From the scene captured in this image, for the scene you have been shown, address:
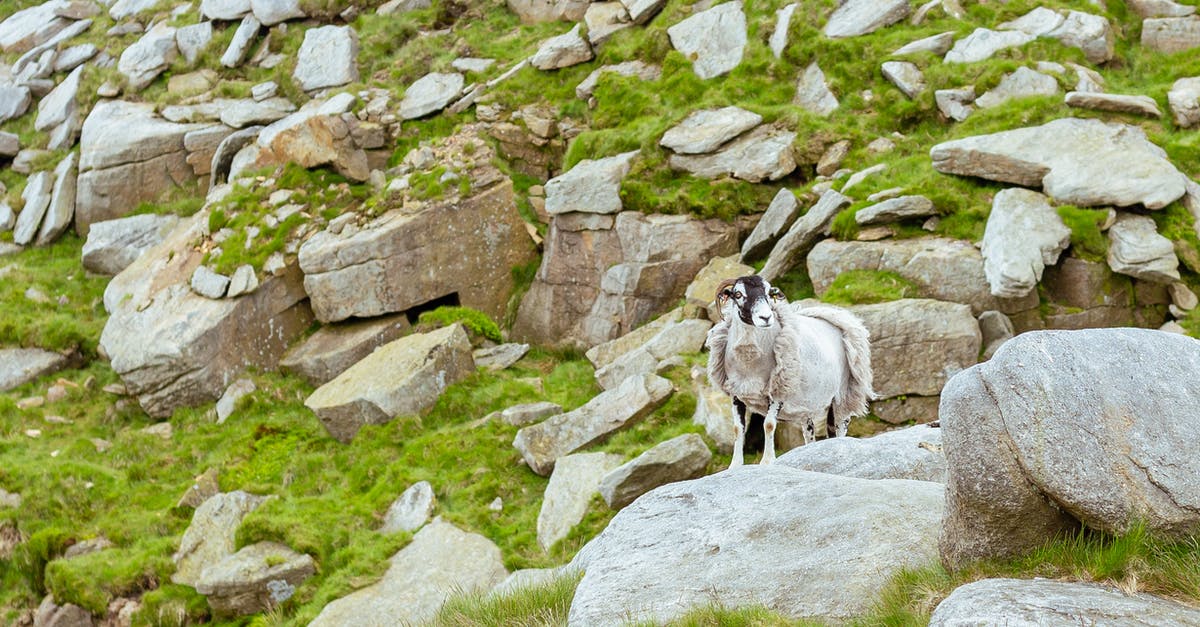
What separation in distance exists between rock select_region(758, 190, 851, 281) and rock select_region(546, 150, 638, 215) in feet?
15.0

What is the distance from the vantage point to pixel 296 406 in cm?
2216

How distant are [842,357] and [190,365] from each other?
16178 millimetres

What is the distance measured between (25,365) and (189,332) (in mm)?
5305

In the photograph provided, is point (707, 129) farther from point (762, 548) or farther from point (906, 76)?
point (762, 548)

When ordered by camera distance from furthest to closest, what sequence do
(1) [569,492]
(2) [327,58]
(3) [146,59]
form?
(3) [146,59] → (2) [327,58] → (1) [569,492]

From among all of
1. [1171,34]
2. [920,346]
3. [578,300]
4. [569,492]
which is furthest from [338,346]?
[1171,34]

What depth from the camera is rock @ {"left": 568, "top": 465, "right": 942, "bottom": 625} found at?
280 inches

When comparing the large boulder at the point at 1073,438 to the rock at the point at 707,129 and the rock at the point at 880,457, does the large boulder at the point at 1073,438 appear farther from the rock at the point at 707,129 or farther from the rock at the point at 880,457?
the rock at the point at 707,129

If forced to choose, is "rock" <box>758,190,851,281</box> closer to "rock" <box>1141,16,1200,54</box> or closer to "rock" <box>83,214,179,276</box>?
"rock" <box>1141,16,1200,54</box>

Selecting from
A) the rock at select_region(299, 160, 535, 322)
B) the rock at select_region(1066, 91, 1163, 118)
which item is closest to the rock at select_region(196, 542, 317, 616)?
the rock at select_region(299, 160, 535, 322)

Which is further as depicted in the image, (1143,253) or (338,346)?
(338,346)

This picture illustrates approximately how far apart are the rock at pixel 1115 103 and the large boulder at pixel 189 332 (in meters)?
18.3

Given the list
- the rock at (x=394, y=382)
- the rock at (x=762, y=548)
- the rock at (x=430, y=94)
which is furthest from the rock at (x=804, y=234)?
the rock at (x=430, y=94)

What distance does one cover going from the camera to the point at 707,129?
75.2 ft
